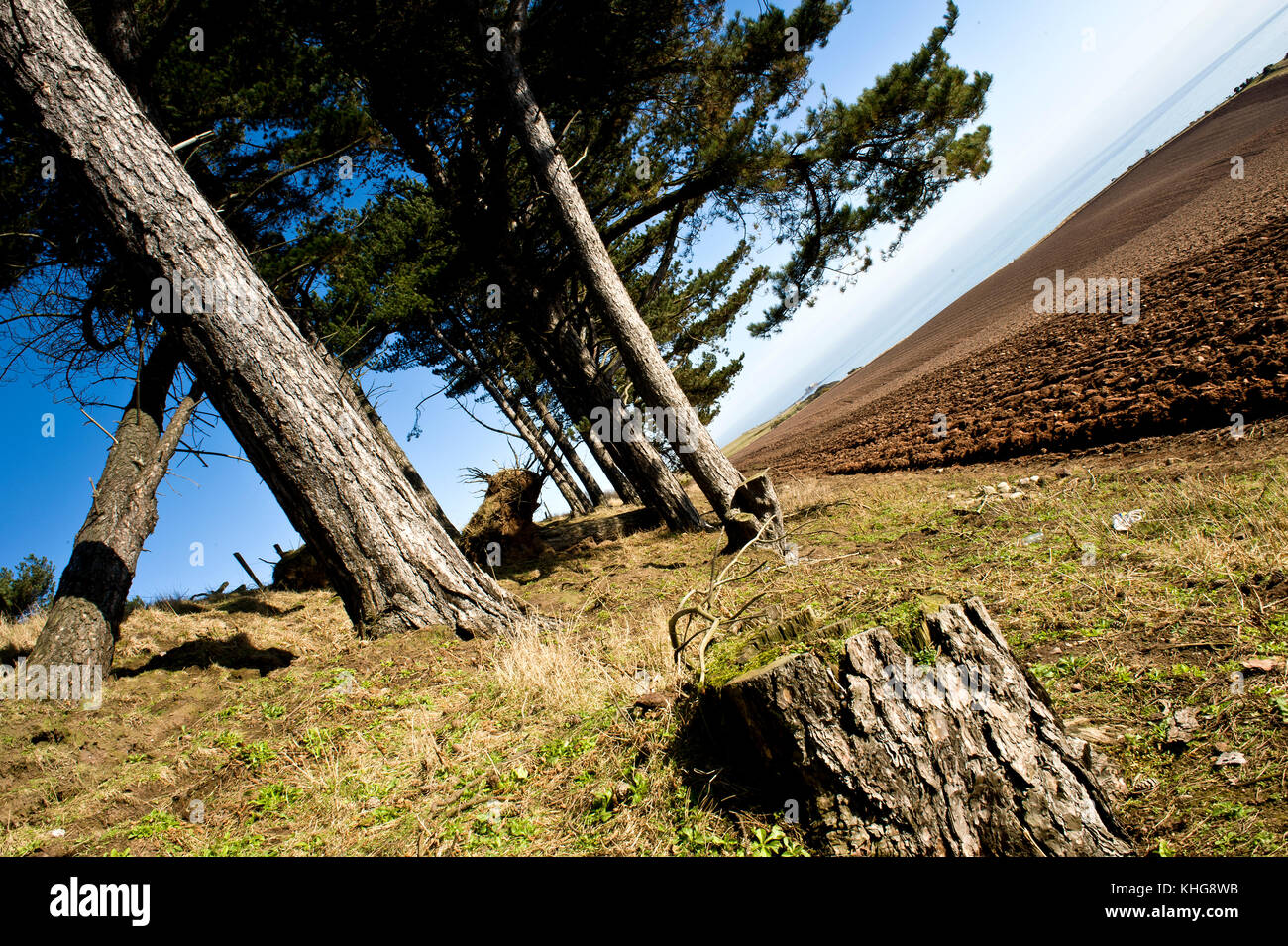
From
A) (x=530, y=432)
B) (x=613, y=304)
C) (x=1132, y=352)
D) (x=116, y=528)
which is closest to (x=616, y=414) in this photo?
(x=613, y=304)

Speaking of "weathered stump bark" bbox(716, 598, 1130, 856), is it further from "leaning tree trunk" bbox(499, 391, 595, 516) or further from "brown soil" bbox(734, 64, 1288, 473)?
"leaning tree trunk" bbox(499, 391, 595, 516)

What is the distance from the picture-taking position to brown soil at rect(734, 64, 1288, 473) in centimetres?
599

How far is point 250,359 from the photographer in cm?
404

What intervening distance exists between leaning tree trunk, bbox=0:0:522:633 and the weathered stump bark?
3003 millimetres

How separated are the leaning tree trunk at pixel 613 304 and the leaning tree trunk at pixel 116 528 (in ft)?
14.1

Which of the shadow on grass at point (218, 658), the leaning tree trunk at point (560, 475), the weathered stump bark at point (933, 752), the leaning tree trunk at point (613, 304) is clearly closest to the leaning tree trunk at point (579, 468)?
the leaning tree trunk at point (560, 475)

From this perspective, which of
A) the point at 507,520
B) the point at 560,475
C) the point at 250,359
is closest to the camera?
the point at 250,359

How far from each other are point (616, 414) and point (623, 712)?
5.68m

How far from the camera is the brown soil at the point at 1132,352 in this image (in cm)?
599

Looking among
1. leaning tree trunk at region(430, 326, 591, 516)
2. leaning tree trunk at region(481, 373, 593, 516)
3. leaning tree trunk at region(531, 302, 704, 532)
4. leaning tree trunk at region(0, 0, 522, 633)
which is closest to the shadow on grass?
leaning tree trunk at region(0, 0, 522, 633)

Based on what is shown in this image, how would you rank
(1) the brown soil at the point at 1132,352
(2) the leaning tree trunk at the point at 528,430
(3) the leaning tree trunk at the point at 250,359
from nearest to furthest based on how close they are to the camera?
(3) the leaning tree trunk at the point at 250,359 < (1) the brown soil at the point at 1132,352 < (2) the leaning tree trunk at the point at 528,430

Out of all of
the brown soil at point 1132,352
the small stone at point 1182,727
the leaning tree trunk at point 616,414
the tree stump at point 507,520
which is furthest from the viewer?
the tree stump at point 507,520

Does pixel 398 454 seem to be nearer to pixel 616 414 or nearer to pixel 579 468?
pixel 616 414

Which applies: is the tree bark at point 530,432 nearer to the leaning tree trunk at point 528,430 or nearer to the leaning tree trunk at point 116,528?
the leaning tree trunk at point 528,430
